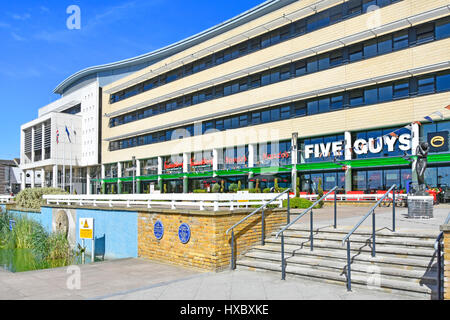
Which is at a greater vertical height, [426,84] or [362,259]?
[426,84]

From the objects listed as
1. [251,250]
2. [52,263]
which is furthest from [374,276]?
[52,263]

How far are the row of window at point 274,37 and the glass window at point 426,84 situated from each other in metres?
6.58

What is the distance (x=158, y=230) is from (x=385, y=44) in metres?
25.0

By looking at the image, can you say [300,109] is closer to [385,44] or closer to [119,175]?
[385,44]

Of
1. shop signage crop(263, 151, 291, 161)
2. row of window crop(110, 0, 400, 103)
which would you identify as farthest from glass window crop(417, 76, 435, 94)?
shop signage crop(263, 151, 291, 161)

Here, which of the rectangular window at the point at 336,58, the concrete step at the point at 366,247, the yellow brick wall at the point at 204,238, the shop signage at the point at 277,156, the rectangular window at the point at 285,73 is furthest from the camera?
the rectangular window at the point at 285,73

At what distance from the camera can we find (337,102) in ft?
105

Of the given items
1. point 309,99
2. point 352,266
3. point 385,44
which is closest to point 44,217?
point 352,266

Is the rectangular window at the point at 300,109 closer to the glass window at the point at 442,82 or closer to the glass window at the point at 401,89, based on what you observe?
the glass window at the point at 401,89

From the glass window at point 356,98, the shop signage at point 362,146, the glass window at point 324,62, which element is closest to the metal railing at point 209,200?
the shop signage at point 362,146

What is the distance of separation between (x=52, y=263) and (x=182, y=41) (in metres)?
39.5

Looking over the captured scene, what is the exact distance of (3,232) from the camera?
808 inches

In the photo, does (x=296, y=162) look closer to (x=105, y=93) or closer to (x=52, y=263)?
(x=52, y=263)

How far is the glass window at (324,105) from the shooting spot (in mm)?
32656
